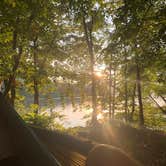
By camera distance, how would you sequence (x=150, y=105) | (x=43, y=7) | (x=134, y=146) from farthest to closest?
1. (x=150, y=105)
2. (x=134, y=146)
3. (x=43, y=7)

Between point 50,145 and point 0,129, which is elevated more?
point 0,129

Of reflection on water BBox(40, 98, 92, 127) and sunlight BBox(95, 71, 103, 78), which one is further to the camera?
sunlight BBox(95, 71, 103, 78)

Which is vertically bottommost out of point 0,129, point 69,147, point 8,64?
point 69,147

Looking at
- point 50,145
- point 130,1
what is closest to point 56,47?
point 130,1

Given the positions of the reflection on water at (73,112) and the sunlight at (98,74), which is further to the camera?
the sunlight at (98,74)

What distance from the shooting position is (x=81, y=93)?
21.0m

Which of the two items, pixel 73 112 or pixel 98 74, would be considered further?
pixel 73 112

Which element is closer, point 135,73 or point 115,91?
point 135,73

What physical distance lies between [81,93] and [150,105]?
9.29 meters

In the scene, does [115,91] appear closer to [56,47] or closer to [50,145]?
[56,47]

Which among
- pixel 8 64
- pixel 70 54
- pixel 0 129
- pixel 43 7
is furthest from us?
pixel 70 54

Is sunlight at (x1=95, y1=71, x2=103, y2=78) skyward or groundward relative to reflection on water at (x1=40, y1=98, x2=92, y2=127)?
skyward

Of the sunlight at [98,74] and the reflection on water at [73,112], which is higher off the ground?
the sunlight at [98,74]

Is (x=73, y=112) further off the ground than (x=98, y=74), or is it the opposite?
(x=98, y=74)
